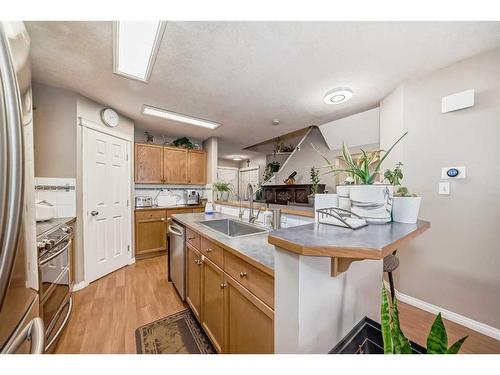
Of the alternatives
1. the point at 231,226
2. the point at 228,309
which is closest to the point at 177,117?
the point at 231,226

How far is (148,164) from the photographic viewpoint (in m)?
3.25

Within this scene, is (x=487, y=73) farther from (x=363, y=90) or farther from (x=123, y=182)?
(x=123, y=182)

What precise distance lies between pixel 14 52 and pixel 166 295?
2201mm

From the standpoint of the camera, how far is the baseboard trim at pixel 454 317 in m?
1.38

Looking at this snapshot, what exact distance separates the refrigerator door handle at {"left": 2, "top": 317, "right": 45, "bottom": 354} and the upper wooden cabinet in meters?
3.11

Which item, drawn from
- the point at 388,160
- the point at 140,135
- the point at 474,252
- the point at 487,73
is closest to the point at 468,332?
the point at 474,252

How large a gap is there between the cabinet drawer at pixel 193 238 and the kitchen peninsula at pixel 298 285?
0.35 m

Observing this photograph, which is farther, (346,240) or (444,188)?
(444,188)

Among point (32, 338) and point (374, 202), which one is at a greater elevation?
point (374, 202)

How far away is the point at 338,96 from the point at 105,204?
10.5ft

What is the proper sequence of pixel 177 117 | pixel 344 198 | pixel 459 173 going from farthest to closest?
pixel 177 117 < pixel 459 173 < pixel 344 198

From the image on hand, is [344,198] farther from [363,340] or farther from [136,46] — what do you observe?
[136,46]

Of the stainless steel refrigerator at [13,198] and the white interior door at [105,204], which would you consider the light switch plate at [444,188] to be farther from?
the white interior door at [105,204]

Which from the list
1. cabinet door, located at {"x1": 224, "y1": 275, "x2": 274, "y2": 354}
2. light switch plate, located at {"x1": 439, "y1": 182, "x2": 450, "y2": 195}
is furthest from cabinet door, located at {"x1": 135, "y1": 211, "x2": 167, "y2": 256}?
light switch plate, located at {"x1": 439, "y1": 182, "x2": 450, "y2": 195}
